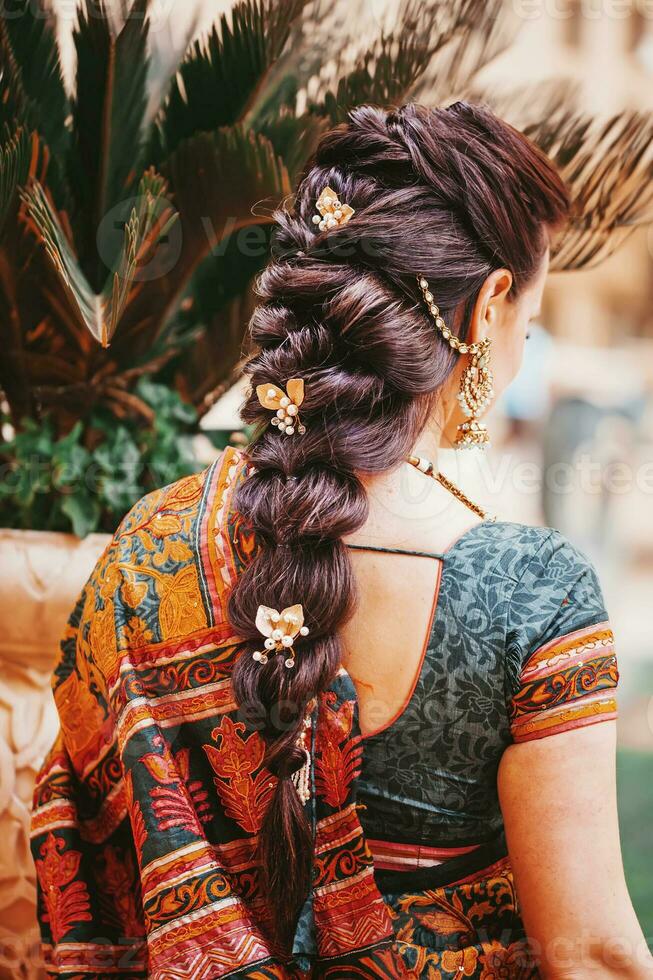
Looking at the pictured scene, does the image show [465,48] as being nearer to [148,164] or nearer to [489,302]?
[148,164]

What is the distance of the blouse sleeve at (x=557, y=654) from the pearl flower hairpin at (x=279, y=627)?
0.21m

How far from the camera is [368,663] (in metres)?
0.85

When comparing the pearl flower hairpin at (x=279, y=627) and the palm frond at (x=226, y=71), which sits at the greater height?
the palm frond at (x=226, y=71)

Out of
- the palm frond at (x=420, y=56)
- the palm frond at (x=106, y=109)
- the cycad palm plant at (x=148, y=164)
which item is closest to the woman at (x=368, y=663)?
the cycad palm plant at (x=148, y=164)

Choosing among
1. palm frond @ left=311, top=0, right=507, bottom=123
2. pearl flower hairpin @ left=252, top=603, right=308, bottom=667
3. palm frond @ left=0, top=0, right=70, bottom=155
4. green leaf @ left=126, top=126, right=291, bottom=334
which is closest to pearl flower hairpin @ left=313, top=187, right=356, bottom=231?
pearl flower hairpin @ left=252, top=603, right=308, bottom=667

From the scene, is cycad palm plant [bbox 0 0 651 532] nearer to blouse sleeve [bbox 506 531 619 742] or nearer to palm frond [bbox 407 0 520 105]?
palm frond [bbox 407 0 520 105]

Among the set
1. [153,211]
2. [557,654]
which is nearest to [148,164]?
[153,211]

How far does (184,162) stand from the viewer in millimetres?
1608

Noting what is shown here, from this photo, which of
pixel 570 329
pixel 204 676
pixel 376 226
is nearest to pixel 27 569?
pixel 204 676

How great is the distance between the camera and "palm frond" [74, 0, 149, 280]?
1499 millimetres

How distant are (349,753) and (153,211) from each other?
0.96 meters

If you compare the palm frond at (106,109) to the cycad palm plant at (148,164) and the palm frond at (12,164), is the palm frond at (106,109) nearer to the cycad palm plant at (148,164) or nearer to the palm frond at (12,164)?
the cycad palm plant at (148,164)

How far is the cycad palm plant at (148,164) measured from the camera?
1.46m

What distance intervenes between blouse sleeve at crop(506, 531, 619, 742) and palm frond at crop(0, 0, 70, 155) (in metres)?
1.28
